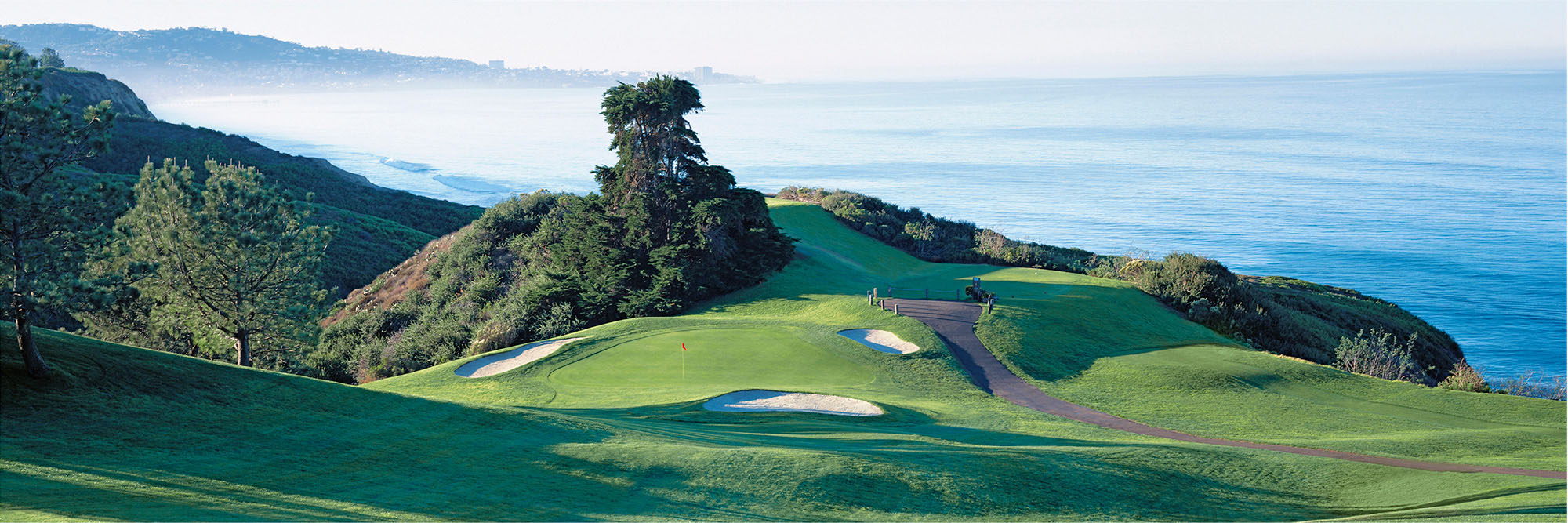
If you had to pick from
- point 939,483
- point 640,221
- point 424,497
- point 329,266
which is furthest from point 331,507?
point 329,266

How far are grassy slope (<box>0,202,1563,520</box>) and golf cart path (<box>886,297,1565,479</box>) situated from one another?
2.81 ft

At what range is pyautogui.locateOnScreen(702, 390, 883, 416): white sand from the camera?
63.0ft

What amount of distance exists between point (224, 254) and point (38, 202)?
12.5 metres

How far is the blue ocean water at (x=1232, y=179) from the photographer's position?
58344 millimetres

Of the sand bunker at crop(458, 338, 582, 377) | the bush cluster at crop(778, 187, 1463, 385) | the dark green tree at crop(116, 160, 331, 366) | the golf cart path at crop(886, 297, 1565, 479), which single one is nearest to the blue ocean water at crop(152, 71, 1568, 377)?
the bush cluster at crop(778, 187, 1463, 385)

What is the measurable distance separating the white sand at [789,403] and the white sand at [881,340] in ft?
18.3

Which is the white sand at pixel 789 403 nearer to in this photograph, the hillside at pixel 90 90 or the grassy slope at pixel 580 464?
the grassy slope at pixel 580 464

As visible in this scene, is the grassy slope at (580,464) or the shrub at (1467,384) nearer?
the grassy slope at (580,464)

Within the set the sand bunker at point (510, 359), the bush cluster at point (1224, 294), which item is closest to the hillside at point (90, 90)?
the bush cluster at point (1224, 294)

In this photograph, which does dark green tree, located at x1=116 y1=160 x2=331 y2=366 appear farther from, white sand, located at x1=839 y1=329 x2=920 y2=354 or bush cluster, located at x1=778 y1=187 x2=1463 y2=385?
bush cluster, located at x1=778 y1=187 x2=1463 y2=385

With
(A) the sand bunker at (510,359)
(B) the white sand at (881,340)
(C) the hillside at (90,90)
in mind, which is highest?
(C) the hillside at (90,90)

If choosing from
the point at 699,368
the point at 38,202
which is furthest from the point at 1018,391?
the point at 38,202

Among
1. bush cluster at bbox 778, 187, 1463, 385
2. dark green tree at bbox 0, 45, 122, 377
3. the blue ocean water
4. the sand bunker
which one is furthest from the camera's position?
the blue ocean water

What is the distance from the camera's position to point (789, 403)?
19719 millimetres
